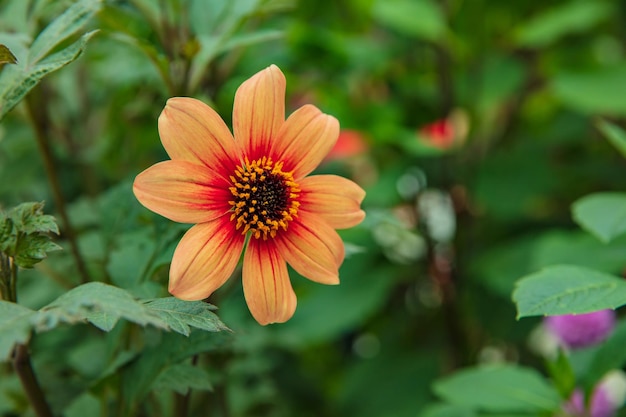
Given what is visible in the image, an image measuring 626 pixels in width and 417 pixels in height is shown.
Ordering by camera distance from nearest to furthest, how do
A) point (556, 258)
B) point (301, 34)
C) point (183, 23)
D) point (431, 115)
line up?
point (183, 23) → point (556, 258) → point (301, 34) → point (431, 115)

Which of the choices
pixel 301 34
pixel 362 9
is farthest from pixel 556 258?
pixel 362 9

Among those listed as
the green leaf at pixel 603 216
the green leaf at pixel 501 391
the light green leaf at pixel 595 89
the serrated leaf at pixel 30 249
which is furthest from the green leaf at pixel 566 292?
the light green leaf at pixel 595 89

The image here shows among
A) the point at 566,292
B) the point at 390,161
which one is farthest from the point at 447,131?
the point at 566,292

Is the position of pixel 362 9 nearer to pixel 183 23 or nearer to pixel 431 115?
pixel 431 115

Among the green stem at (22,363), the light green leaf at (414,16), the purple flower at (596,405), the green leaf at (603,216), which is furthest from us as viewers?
the light green leaf at (414,16)

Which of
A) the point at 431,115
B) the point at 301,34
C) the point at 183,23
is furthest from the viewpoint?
the point at 431,115

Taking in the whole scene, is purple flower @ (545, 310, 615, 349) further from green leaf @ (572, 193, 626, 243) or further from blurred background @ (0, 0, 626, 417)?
green leaf @ (572, 193, 626, 243)

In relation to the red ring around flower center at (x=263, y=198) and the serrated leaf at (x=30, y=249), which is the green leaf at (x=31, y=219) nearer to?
the serrated leaf at (x=30, y=249)
